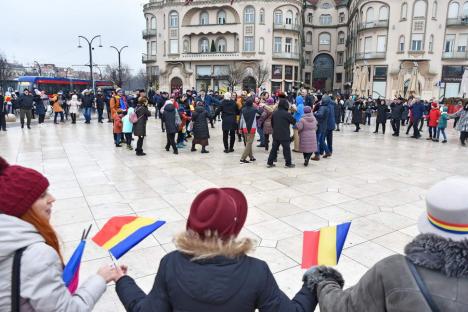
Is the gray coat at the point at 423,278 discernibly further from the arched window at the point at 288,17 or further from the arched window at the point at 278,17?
the arched window at the point at 288,17

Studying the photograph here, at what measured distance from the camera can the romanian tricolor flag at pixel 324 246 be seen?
2055 mm

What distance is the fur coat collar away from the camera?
1.33 metres

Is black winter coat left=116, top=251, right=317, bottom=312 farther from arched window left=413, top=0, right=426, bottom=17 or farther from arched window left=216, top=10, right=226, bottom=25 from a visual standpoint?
arched window left=216, top=10, right=226, bottom=25

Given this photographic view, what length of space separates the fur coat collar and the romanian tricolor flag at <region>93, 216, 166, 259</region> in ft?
4.65

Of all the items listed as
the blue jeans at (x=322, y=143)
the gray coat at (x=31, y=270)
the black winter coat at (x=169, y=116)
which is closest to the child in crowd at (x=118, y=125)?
the black winter coat at (x=169, y=116)

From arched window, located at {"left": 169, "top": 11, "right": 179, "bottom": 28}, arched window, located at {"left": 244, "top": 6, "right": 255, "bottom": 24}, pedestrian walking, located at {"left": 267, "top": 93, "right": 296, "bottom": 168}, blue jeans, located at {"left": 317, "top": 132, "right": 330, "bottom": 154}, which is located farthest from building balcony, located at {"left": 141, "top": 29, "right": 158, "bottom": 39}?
pedestrian walking, located at {"left": 267, "top": 93, "right": 296, "bottom": 168}

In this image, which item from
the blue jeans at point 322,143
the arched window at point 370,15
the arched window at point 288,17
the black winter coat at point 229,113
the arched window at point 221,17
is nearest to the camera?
the blue jeans at point 322,143

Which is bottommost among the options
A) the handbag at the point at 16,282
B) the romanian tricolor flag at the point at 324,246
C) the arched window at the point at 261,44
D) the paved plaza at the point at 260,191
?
the paved plaza at the point at 260,191

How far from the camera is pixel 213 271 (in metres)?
1.52

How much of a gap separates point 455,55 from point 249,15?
2526 centimetres

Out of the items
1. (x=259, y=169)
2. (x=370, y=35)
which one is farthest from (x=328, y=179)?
(x=370, y=35)

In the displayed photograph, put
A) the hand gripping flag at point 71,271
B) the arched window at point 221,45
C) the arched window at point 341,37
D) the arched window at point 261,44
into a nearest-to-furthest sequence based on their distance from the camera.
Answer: the hand gripping flag at point 71,271
the arched window at point 261,44
the arched window at point 221,45
the arched window at point 341,37

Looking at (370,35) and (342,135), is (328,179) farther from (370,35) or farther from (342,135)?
(370,35)

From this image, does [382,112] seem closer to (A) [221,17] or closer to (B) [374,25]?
(B) [374,25]
